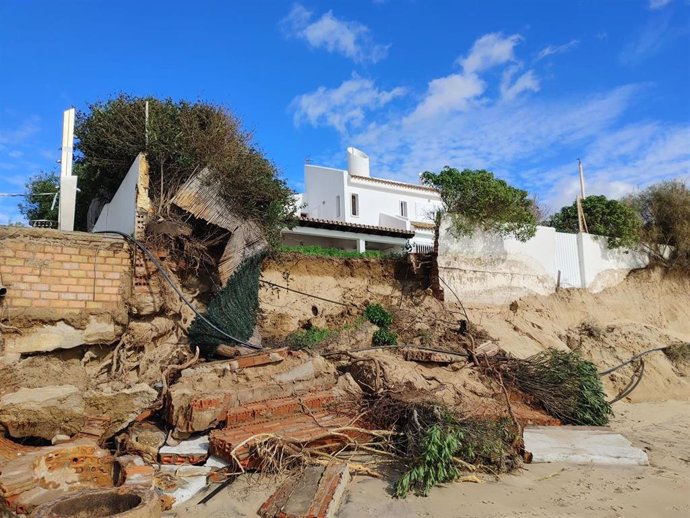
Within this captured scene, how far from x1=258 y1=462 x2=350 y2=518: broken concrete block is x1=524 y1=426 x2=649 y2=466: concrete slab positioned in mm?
2428

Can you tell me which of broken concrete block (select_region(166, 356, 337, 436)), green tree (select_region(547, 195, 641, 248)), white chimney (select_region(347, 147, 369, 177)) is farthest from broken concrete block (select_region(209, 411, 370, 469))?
white chimney (select_region(347, 147, 369, 177))

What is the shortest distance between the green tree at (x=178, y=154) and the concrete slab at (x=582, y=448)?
5.93 m

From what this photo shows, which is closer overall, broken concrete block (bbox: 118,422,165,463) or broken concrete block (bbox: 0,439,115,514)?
broken concrete block (bbox: 0,439,115,514)

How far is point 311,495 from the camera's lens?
412 cm

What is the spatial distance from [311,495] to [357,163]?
23.2 meters

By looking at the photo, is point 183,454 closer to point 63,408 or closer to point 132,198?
point 63,408

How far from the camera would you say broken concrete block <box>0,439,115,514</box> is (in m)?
3.84

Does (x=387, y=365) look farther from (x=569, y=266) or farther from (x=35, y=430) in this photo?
(x=569, y=266)

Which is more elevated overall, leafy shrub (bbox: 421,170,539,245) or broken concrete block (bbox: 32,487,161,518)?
leafy shrub (bbox: 421,170,539,245)

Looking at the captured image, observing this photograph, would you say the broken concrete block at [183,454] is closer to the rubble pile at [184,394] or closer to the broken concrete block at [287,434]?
the rubble pile at [184,394]

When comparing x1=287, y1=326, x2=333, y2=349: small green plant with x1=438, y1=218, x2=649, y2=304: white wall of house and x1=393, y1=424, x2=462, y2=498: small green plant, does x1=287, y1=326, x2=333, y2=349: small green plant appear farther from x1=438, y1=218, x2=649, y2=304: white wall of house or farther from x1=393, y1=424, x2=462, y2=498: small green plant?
x1=393, y1=424, x2=462, y2=498: small green plant

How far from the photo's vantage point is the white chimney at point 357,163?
26109 mm

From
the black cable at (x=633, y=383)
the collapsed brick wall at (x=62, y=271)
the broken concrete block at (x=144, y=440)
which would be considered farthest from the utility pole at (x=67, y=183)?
the black cable at (x=633, y=383)

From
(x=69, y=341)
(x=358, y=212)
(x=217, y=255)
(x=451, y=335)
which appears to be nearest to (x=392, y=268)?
(x=451, y=335)
